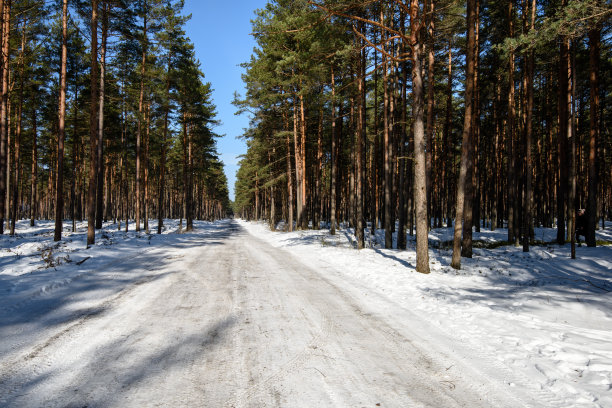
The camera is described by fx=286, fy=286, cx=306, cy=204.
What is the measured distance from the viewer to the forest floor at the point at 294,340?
2715mm

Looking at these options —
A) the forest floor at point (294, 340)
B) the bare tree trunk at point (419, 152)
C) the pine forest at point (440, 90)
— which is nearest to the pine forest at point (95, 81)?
the pine forest at point (440, 90)

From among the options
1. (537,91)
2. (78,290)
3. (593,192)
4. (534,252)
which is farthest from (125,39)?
(537,91)

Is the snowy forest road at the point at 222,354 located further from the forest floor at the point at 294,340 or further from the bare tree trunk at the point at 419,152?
the bare tree trunk at the point at 419,152

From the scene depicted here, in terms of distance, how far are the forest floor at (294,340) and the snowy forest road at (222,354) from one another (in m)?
A: 0.02

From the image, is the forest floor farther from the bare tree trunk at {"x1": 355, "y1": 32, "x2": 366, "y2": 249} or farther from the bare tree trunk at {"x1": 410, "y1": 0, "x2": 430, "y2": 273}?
the bare tree trunk at {"x1": 355, "y1": 32, "x2": 366, "y2": 249}

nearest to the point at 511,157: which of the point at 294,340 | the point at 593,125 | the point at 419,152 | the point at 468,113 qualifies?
the point at 593,125

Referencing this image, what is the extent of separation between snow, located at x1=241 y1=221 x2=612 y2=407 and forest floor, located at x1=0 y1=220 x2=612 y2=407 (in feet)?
0.10

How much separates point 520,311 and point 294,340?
442 centimetres

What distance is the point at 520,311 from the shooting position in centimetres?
534

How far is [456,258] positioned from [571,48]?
11939 millimetres

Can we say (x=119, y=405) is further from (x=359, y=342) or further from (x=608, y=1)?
(x=608, y=1)

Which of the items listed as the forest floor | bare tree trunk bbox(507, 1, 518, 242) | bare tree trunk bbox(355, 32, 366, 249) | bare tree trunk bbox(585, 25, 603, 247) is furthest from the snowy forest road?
bare tree trunk bbox(585, 25, 603, 247)

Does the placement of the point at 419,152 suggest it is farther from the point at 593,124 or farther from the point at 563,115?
the point at 563,115

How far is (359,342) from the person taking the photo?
153 inches
